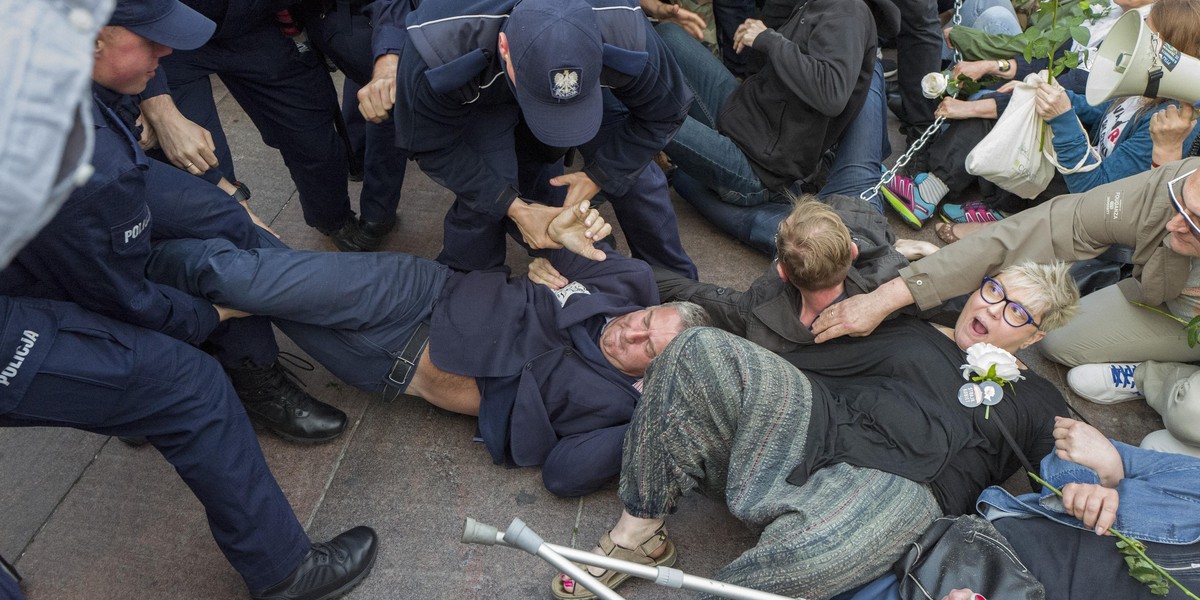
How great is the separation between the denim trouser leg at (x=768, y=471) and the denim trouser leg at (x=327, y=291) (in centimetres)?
100

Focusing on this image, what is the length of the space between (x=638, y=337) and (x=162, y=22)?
176cm

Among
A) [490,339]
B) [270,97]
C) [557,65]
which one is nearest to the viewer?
[557,65]

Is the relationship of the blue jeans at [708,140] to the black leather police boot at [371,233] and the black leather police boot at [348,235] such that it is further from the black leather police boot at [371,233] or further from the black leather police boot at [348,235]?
the black leather police boot at [348,235]

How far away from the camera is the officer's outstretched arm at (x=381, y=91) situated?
128 inches

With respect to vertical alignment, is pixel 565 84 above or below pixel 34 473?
above

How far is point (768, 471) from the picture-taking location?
2508 mm

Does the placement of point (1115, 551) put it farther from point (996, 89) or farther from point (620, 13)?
point (996, 89)

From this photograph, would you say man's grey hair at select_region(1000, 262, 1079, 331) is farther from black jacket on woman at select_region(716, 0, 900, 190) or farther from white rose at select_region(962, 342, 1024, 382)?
black jacket on woman at select_region(716, 0, 900, 190)

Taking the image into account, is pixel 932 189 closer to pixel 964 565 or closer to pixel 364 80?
pixel 964 565

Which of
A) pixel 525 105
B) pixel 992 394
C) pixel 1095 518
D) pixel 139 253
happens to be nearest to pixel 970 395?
pixel 992 394

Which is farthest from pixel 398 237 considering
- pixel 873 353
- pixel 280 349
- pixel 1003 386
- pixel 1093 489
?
pixel 1093 489

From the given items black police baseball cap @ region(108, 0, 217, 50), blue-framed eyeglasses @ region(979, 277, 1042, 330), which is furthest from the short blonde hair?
black police baseball cap @ region(108, 0, 217, 50)

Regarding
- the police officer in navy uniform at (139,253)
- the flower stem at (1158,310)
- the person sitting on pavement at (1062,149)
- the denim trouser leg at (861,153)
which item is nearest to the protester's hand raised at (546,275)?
the police officer in navy uniform at (139,253)

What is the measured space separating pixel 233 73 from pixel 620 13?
1672 millimetres
